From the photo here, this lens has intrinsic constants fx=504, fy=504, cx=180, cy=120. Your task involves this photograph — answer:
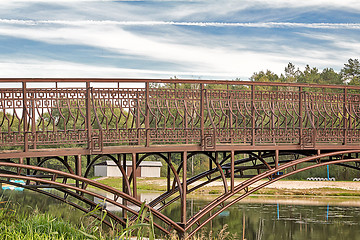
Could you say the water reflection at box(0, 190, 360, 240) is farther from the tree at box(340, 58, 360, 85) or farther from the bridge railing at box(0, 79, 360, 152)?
the tree at box(340, 58, 360, 85)

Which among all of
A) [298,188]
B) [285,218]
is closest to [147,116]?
[285,218]

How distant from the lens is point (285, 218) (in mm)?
26812

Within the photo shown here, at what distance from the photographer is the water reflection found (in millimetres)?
22734

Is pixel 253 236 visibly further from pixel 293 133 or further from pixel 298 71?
pixel 298 71

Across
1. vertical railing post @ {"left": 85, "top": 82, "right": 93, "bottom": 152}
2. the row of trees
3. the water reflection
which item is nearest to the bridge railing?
vertical railing post @ {"left": 85, "top": 82, "right": 93, "bottom": 152}

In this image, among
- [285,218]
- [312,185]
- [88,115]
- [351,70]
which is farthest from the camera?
[351,70]

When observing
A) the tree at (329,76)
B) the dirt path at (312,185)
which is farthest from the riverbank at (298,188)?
the tree at (329,76)

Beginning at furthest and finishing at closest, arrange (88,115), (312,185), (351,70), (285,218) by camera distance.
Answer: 1. (351,70)
2. (312,185)
3. (285,218)
4. (88,115)

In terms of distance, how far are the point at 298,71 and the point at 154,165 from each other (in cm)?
4273

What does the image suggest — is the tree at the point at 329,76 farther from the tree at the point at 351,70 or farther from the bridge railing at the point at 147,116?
the bridge railing at the point at 147,116

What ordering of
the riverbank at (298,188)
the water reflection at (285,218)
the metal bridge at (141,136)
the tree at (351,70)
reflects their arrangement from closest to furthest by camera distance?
1. the metal bridge at (141,136)
2. the water reflection at (285,218)
3. the riverbank at (298,188)
4. the tree at (351,70)

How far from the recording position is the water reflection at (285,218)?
74.6 feet

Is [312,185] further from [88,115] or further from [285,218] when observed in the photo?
[88,115]

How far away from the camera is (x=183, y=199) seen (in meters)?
13.1
